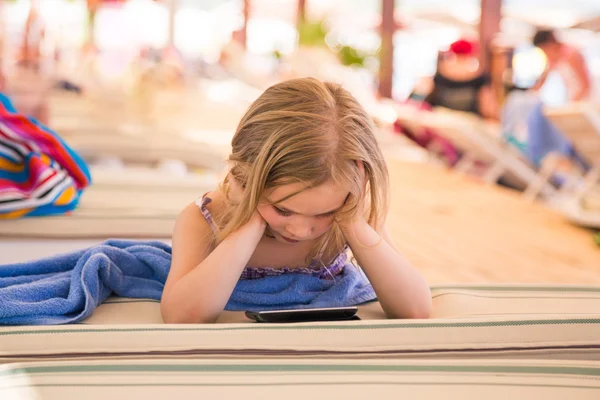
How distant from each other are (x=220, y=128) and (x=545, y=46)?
3.41 metres

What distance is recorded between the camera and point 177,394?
98cm

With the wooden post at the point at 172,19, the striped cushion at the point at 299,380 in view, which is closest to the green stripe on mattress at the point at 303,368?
the striped cushion at the point at 299,380

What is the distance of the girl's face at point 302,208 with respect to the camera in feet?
4.23

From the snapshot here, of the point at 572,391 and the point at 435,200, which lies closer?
the point at 572,391

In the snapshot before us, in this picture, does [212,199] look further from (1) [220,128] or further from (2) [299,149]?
(1) [220,128]

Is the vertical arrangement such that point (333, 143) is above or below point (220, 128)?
above

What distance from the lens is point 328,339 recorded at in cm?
118

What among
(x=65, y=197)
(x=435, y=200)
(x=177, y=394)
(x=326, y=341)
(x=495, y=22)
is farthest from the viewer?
(x=495, y=22)

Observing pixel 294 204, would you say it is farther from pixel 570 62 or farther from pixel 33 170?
pixel 570 62

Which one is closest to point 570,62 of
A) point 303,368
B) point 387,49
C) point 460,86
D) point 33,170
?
point 460,86

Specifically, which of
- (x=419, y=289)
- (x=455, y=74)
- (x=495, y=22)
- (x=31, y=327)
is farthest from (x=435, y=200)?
(x=495, y=22)

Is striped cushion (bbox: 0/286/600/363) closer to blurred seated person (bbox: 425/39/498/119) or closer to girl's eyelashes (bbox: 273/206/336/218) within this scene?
girl's eyelashes (bbox: 273/206/336/218)

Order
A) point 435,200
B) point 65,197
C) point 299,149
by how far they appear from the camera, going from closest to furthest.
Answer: point 299,149, point 65,197, point 435,200

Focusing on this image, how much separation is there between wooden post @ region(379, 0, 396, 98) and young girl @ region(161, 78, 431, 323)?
38.8ft
